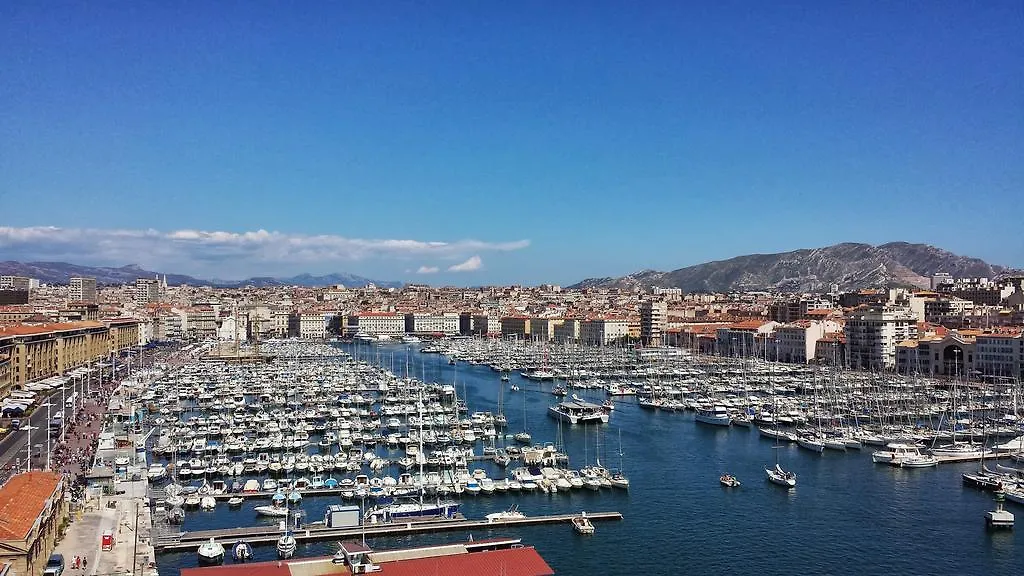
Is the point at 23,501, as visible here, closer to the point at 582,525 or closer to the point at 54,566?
the point at 54,566

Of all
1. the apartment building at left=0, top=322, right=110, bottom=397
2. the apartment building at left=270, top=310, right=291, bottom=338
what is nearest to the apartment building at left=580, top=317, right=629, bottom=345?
the apartment building at left=270, top=310, right=291, bottom=338

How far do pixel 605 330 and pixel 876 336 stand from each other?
19566 millimetres

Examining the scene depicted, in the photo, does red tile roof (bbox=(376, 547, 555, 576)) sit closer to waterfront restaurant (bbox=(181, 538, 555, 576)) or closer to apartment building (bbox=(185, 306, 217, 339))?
waterfront restaurant (bbox=(181, 538, 555, 576))

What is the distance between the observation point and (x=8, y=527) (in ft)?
26.6

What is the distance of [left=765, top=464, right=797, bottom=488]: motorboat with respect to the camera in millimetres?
15148

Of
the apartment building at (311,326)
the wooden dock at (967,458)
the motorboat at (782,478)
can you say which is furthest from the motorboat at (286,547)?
the apartment building at (311,326)

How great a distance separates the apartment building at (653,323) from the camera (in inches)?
1976

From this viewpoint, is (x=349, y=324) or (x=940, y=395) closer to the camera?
(x=940, y=395)

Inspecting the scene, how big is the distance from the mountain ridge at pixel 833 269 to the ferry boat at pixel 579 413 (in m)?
103

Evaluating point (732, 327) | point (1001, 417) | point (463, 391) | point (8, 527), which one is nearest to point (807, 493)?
point (1001, 417)

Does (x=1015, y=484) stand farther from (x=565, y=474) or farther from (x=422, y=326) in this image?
(x=422, y=326)

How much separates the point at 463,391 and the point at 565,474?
15.2 meters

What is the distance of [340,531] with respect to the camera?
1195 centimetres

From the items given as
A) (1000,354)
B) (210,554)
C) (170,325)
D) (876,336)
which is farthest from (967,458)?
(170,325)
